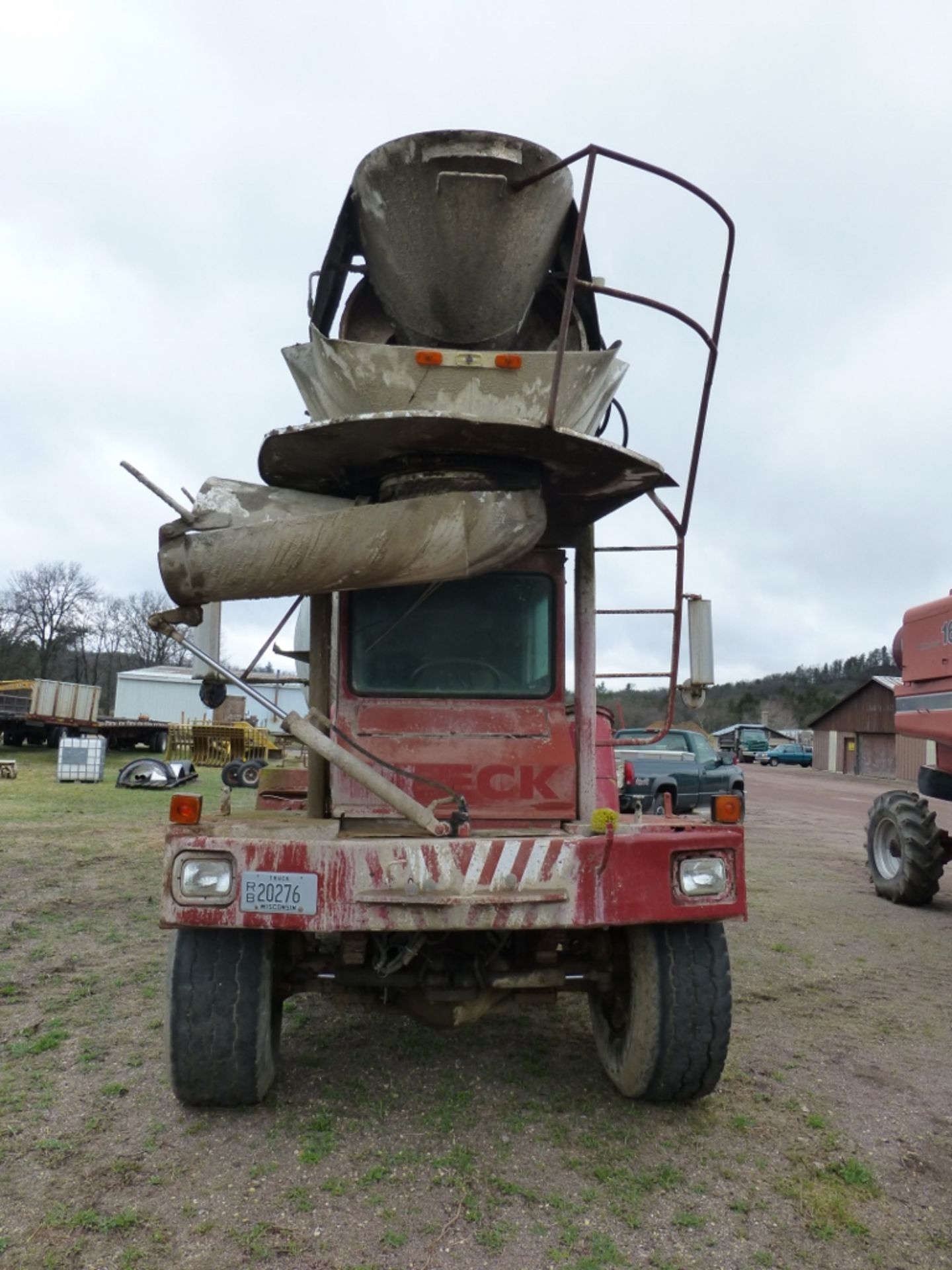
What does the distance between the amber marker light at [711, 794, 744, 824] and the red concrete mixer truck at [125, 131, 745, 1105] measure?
2 centimetres

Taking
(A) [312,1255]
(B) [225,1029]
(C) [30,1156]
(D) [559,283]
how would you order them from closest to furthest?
(A) [312,1255] < (C) [30,1156] < (B) [225,1029] < (D) [559,283]

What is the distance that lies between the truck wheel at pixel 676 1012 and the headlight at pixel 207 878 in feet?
5.33

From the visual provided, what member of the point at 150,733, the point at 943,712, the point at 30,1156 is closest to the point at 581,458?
the point at 30,1156

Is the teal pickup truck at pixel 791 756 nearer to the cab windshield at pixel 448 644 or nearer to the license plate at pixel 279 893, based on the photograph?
the cab windshield at pixel 448 644

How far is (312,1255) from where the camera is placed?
2750mm

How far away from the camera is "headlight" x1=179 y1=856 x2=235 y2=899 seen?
3.42 meters

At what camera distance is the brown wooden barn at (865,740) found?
138ft

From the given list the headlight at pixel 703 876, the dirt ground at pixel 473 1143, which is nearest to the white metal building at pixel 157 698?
the dirt ground at pixel 473 1143

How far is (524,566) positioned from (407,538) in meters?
0.91

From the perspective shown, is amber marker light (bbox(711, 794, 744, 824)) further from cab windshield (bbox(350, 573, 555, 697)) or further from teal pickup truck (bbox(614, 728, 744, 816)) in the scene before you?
teal pickup truck (bbox(614, 728, 744, 816))

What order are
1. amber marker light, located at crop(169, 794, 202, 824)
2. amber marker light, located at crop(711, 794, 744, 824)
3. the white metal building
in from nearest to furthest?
amber marker light, located at crop(169, 794, 202, 824), amber marker light, located at crop(711, 794, 744, 824), the white metal building

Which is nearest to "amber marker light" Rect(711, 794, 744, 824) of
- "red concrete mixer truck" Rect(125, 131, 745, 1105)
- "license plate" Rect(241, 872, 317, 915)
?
"red concrete mixer truck" Rect(125, 131, 745, 1105)

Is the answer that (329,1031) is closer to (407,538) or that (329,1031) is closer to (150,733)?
(407,538)

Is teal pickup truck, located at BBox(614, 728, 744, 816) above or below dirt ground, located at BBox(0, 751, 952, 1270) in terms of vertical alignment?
above
